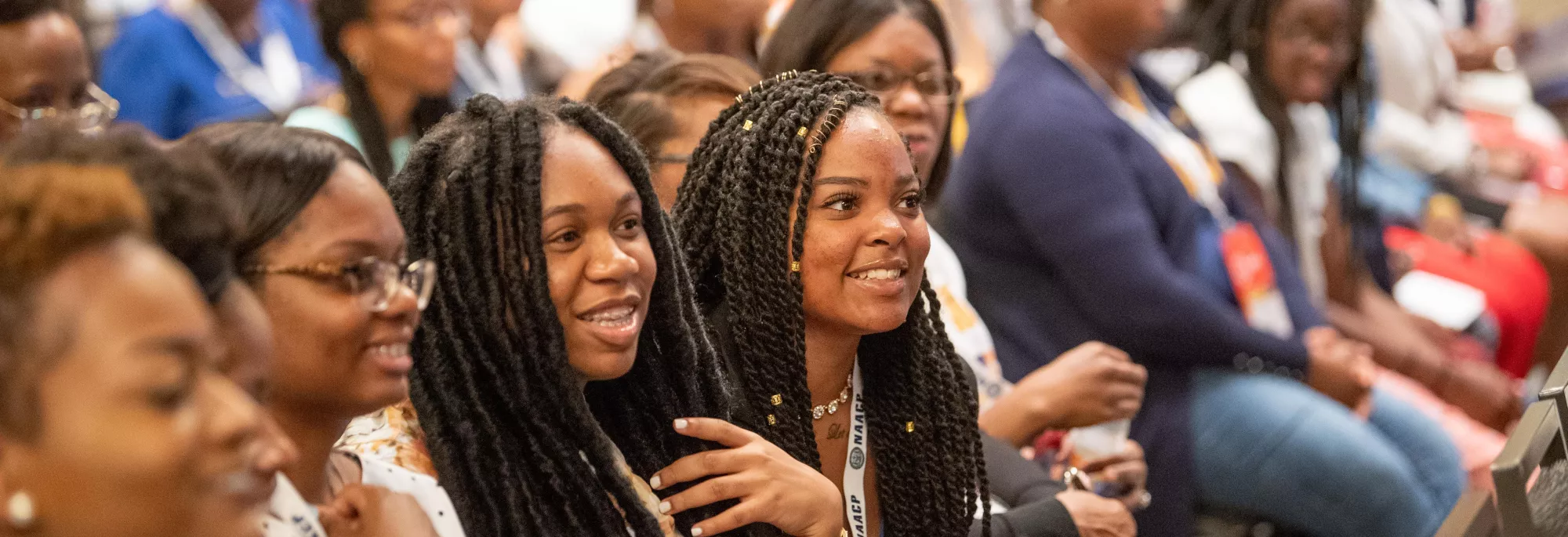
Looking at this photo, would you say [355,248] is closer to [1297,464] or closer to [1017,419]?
[1017,419]

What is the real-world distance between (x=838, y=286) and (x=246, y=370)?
1.12 m

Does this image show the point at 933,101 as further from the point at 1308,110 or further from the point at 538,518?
the point at 1308,110

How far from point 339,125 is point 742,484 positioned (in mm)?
2012

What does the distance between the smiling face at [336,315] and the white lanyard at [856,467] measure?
0.91 meters

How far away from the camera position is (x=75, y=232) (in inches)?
45.0

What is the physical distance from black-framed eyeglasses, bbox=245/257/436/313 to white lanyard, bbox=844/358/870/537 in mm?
920

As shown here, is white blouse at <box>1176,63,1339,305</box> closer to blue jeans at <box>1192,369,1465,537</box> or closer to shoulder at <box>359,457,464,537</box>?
blue jeans at <box>1192,369,1465,537</box>

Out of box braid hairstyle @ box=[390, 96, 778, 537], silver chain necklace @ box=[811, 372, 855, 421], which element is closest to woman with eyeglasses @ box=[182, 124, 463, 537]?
box braid hairstyle @ box=[390, 96, 778, 537]

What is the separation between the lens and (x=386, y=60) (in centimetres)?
382

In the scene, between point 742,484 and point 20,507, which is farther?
point 742,484

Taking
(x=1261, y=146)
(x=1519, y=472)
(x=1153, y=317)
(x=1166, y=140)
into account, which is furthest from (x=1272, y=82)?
(x=1519, y=472)

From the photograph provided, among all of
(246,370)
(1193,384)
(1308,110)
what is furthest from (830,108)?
(1308,110)

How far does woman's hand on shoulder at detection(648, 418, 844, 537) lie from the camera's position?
6.47 feet

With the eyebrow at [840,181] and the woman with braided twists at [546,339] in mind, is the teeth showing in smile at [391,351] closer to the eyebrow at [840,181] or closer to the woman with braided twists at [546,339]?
the woman with braided twists at [546,339]
